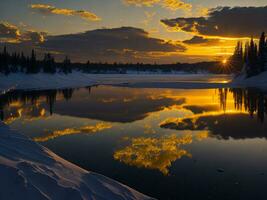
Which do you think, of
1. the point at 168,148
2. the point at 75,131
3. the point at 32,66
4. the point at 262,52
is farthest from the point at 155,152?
the point at 32,66

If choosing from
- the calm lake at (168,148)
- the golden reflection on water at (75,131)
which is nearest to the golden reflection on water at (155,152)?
the calm lake at (168,148)

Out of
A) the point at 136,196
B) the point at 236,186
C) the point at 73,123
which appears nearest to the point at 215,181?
the point at 236,186

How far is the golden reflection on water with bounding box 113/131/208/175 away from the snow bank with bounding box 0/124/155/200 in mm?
3051

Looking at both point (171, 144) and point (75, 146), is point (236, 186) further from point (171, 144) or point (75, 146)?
point (75, 146)

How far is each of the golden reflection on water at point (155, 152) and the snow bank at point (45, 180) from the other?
305 cm

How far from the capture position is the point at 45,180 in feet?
25.6

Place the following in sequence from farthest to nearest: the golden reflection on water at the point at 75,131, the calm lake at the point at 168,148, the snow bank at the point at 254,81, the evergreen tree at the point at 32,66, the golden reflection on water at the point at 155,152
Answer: the evergreen tree at the point at 32,66, the snow bank at the point at 254,81, the golden reflection on water at the point at 75,131, the golden reflection on water at the point at 155,152, the calm lake at the point at 168,148

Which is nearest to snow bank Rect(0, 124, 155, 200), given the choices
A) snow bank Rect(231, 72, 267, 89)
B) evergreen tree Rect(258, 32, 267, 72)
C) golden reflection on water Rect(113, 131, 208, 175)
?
golden reflection on water Rect(113, 131, 208, 175)

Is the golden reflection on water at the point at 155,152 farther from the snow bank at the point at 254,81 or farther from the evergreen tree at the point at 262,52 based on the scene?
the evergreen tree at the point at 262,52

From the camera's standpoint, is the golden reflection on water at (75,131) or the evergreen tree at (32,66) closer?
the golden reflection on water at (75,131)

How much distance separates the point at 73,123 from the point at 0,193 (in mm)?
15453

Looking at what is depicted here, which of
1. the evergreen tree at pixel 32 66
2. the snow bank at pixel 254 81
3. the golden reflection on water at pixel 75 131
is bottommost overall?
the golden reflection on water at pixel 75 131

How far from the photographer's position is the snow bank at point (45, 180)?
697 centimetres

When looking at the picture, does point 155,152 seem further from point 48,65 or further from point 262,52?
point 48,65
